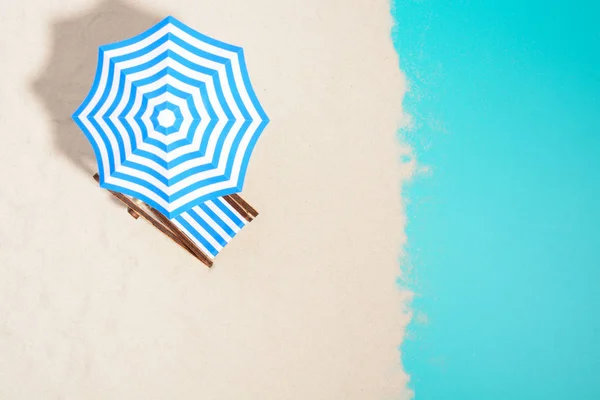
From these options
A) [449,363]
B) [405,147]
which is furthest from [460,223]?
[449,363]

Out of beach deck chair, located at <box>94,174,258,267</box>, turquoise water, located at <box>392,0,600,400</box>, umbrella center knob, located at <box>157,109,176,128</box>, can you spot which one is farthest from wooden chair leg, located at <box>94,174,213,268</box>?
turquoise water, located at <box>392,0,600,400</box>

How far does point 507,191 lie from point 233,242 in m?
1.59

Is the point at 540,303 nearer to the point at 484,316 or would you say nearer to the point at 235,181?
the point at 484,316

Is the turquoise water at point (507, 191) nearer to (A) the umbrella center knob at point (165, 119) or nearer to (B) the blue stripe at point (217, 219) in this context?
(B) the blue stripe at point (217, 219)

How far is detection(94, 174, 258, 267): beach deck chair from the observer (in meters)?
2.96

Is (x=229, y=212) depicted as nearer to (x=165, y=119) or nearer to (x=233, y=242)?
(x=233, y=242)

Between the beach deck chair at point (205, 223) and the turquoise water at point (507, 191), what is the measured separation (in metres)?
0.99

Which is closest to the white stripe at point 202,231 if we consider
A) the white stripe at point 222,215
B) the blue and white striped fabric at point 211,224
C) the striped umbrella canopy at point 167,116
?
the blue and white striped fabric at point 211,224

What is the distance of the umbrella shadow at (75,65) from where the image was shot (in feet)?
10.1

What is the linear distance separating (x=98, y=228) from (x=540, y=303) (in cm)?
251

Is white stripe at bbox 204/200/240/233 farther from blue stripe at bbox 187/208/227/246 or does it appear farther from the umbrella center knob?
the umbrella center knob

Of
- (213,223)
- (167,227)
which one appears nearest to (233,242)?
(213,223)

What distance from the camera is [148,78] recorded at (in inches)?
104

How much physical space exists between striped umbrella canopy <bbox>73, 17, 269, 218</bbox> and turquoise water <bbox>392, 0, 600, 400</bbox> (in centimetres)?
115
